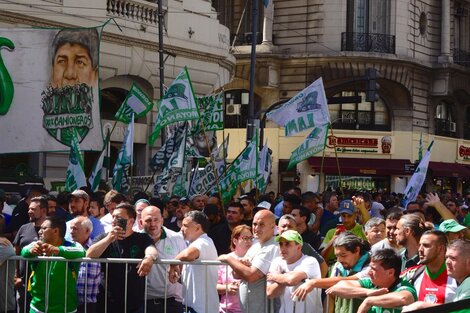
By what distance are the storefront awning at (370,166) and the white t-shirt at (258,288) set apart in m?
27.7

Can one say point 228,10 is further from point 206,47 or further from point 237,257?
point 237,257

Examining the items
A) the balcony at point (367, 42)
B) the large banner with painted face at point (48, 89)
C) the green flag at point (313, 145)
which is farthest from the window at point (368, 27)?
the large banner with painted face at point (48, 89)

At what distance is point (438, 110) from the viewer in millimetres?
39406

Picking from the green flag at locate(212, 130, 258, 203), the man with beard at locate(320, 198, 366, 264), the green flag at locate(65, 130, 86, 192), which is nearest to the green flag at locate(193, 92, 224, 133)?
the green flag at locate(212, 130, 258, 203)

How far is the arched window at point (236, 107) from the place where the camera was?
36281mm

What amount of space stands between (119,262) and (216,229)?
2.47m

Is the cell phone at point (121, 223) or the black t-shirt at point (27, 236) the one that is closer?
the cell phone at point (121, 223)

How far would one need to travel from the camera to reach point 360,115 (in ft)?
120

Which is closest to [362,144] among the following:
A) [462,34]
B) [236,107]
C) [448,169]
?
[448,169]

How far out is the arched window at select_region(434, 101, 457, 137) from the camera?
39062 mm

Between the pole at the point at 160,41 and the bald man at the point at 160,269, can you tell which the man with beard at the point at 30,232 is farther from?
the pole at the point at 160,41

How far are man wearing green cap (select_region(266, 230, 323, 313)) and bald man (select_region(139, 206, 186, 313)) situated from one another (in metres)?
1.08

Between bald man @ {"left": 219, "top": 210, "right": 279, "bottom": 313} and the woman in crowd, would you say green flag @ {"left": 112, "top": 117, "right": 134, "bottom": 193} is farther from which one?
bald man @ {"left": 219, "top": 210, "right": 279, "bottom": 313}

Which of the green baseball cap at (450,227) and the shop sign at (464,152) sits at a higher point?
the shop sign at (464,152)
